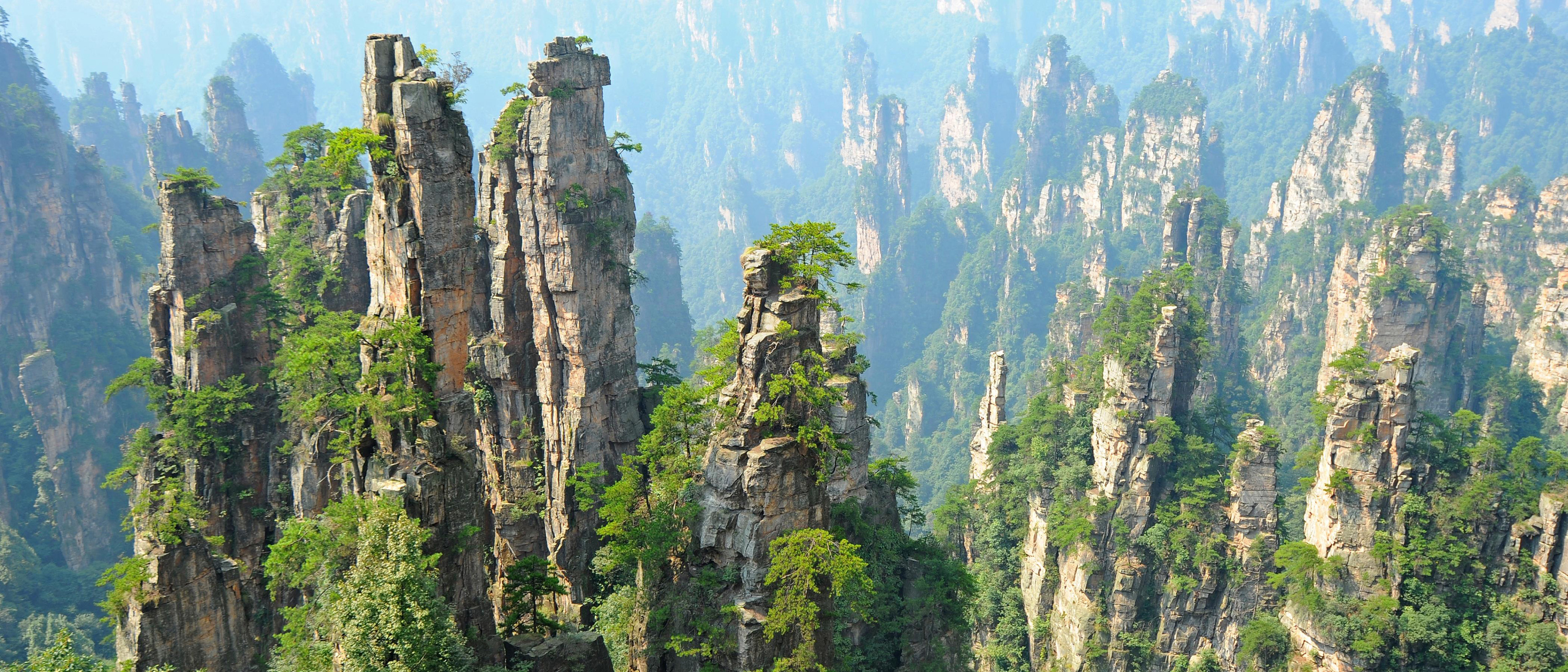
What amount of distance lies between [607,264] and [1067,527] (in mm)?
23295

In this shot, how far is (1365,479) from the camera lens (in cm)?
3894

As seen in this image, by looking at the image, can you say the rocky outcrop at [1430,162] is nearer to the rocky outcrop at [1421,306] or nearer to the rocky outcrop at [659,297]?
the rocky outcrop at [1421,306]

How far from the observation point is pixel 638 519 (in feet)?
90.2

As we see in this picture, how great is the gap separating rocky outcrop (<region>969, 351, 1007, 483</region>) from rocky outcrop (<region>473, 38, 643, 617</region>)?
24453 millimetres

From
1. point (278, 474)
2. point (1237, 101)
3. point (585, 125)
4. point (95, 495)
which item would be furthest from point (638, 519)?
point (1237, 101)

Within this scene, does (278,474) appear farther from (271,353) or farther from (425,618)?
(425,618)

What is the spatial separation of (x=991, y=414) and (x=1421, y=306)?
28.5m

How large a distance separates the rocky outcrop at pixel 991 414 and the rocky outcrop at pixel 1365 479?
18455 mm

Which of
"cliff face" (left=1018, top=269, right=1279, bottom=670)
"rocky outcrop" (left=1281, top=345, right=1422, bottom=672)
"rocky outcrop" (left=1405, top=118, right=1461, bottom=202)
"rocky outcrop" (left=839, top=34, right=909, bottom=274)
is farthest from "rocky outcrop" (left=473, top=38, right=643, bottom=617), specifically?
"rocky outcrop" (left=839, top=34, right=909, bottom=274)

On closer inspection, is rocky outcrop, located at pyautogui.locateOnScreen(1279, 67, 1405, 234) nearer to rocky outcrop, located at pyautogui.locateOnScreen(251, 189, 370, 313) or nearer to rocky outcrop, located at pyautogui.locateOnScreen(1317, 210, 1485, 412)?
rocky outcrop, located at pyautogui.locateOnScreen(1317, 210, 1485, 412)

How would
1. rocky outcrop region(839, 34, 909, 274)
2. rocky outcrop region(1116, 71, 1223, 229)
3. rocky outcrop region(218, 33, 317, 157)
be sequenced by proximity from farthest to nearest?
rocky outcrop region(839, 34, 909, 274), rocky outcrop region(218, 33, 317, 157), rocky outcrop region(1116, 71, 1223, 229)

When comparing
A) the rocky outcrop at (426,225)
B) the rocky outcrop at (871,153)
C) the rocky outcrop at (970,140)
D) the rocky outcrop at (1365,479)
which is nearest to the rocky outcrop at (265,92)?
the rocky outcrop at (871,153)

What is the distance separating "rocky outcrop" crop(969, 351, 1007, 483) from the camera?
56.7m

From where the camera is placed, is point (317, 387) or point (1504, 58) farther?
point (1504, 58)
